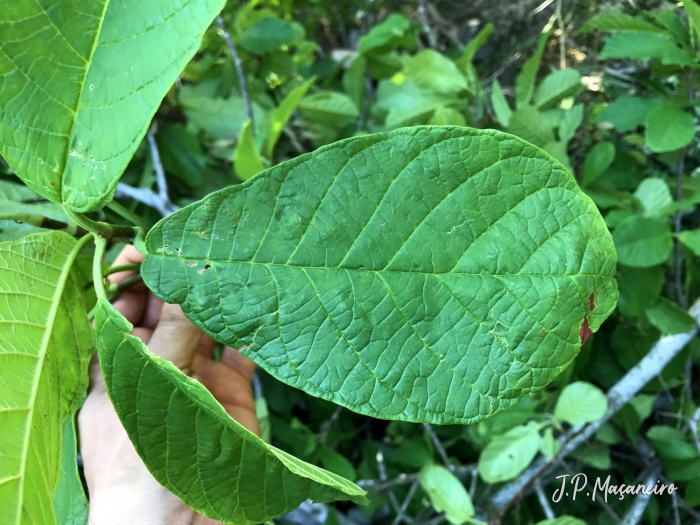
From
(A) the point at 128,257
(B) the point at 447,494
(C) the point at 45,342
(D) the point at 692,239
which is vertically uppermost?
(C) the point at 45,342

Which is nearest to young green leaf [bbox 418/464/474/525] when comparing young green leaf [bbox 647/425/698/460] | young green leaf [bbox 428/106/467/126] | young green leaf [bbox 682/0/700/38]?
young green leaf [bbox 647/425/698/460]

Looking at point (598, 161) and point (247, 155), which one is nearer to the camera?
point (247, 155)

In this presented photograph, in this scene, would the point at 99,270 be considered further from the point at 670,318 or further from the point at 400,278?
the point at 670,318

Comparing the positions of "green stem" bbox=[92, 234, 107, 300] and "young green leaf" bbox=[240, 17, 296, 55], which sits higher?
"young green leaf" bbox=[240, 17, 296, 55]

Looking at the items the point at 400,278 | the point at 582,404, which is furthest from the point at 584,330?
the point at 582,404

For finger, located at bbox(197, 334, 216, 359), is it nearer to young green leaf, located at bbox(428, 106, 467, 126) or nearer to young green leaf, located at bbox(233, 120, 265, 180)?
young green leaf, located at bbox(233, 120, 265, 180)

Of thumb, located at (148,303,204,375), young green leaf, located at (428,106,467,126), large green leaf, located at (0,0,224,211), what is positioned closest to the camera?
large green leaf, located at (0,0,224,211)

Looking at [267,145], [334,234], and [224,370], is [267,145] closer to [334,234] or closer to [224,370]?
[224,370]
